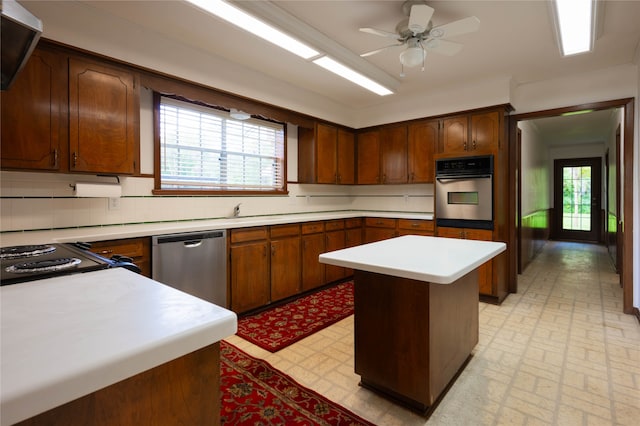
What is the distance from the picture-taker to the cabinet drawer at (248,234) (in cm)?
327

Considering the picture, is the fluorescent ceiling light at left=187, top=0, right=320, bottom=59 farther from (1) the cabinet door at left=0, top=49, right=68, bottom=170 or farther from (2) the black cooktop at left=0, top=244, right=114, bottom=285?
(2) the black cooktop at left=0, top=244, right=114, bottom=285

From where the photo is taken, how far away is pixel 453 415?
6.15ft

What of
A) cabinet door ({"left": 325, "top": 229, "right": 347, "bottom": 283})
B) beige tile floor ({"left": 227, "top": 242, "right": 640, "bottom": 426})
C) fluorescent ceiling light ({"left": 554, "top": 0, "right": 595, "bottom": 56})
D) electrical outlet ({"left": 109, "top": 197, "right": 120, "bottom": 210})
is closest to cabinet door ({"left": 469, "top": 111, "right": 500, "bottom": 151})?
fluorescent ceiling light ({"left": 554, "top": 0, "right": 595, "bottom": 56})

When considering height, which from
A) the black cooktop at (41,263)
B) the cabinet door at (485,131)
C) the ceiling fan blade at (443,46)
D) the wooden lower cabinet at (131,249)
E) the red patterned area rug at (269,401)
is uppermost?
the ceiling fan blade at (443,46)

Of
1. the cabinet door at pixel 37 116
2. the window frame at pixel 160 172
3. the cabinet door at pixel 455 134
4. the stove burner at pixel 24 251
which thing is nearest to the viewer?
the stove burner at pixel 24 251

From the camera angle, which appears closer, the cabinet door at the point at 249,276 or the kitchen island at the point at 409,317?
the kitchen island at the point at 409,317

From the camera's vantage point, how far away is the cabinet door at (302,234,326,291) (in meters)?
4.04

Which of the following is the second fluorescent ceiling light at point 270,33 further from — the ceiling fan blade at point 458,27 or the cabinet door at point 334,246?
the cabinet door at point 334,246

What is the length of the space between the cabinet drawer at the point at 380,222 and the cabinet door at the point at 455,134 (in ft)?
3.97

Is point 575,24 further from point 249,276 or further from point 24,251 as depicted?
point 24,251

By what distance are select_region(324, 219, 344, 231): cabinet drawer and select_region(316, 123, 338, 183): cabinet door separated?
643 millimetres

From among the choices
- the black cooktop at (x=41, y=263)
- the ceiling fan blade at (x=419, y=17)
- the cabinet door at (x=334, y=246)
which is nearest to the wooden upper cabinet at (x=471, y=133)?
the cabinet door at (x=334, y=246)

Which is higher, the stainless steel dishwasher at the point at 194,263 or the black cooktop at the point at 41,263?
the black cooktop at the point at 41,263

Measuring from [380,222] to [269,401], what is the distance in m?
3.20
